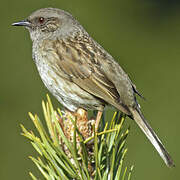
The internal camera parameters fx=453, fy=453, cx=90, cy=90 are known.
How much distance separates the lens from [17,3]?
625 centimetres

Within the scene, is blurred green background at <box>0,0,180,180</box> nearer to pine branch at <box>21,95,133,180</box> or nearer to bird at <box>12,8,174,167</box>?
bird at <box>12,8,174,167</box>

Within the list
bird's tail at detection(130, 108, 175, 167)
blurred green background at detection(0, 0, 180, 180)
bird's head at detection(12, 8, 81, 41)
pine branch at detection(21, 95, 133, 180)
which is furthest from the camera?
blurred green background at detection(0, 0, 180, 180)

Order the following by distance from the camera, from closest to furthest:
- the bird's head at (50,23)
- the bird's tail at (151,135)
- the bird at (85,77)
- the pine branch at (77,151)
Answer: the pine branch at (77,151) → the bird's tail at (151,135) → the bird at (85,77) → the bird's head at (50,23)

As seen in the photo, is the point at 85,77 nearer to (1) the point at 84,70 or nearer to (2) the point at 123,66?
(1) the point at 84,70

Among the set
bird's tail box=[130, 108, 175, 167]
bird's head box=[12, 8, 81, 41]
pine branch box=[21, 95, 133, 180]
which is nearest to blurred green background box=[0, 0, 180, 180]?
bird's head box=[12, 8, 81, 41]

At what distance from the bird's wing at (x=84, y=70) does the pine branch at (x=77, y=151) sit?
67 centimetres

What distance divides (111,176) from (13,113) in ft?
10.3

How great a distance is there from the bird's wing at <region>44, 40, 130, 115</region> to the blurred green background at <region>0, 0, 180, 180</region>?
161 cm

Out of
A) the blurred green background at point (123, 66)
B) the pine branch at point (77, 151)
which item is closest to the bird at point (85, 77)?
the pine branch at point (77, 151)

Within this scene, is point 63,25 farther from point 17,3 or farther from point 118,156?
point 118,156

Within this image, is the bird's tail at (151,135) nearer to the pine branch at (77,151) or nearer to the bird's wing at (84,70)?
the bird's wing at (84,70)

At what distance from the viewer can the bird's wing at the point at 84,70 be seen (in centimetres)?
420

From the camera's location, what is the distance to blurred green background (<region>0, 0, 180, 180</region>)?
5.82m

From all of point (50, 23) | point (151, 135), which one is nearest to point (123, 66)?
point (50, 23)
